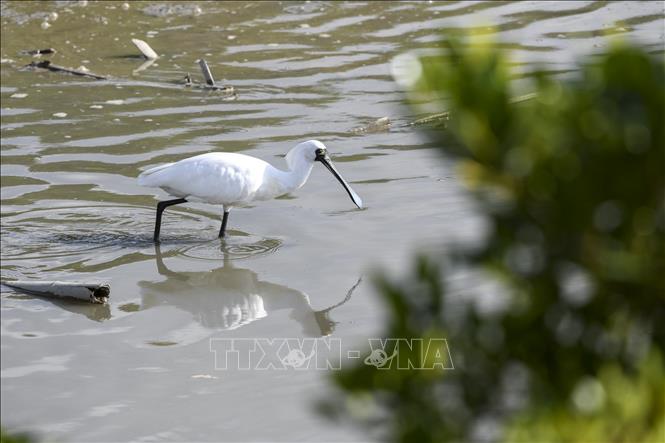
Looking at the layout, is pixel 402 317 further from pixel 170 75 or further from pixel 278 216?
pixel 170 75

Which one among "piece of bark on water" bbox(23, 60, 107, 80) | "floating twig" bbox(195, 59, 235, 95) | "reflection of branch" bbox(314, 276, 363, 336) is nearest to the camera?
"reflection of branch" bbox(314, 276, 363, 336)

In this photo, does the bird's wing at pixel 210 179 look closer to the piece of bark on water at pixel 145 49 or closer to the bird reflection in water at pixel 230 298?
the bird reflection in water at pixel 230 298

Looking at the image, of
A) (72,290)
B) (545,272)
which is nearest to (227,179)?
(72,290)

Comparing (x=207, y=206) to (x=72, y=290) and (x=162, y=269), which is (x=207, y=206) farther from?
(x=72, y=290)

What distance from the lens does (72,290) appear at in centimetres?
665

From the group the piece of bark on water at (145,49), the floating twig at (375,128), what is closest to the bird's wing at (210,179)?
the floating twig at (375,128)

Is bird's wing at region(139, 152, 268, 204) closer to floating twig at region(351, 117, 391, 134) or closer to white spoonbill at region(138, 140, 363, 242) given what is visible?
white spoonbill at region(138, 140, 363, 242)

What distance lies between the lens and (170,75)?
11.9 metres

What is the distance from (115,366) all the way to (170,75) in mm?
6356

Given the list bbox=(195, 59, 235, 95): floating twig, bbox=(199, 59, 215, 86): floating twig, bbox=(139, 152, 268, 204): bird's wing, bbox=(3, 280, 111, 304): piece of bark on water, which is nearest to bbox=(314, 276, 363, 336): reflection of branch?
bbox=(3, 280, 111, 304): piece of bark on water

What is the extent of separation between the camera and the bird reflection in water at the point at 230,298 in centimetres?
663

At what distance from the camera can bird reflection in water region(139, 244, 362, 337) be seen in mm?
6633

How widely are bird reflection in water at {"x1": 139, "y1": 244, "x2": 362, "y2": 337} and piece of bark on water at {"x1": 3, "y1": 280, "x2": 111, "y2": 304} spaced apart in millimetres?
276

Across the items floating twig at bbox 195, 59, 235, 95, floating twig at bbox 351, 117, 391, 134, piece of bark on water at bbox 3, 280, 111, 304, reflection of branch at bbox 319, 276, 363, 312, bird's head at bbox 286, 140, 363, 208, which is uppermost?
bird's head at bbox 286, 140, 363, 208
